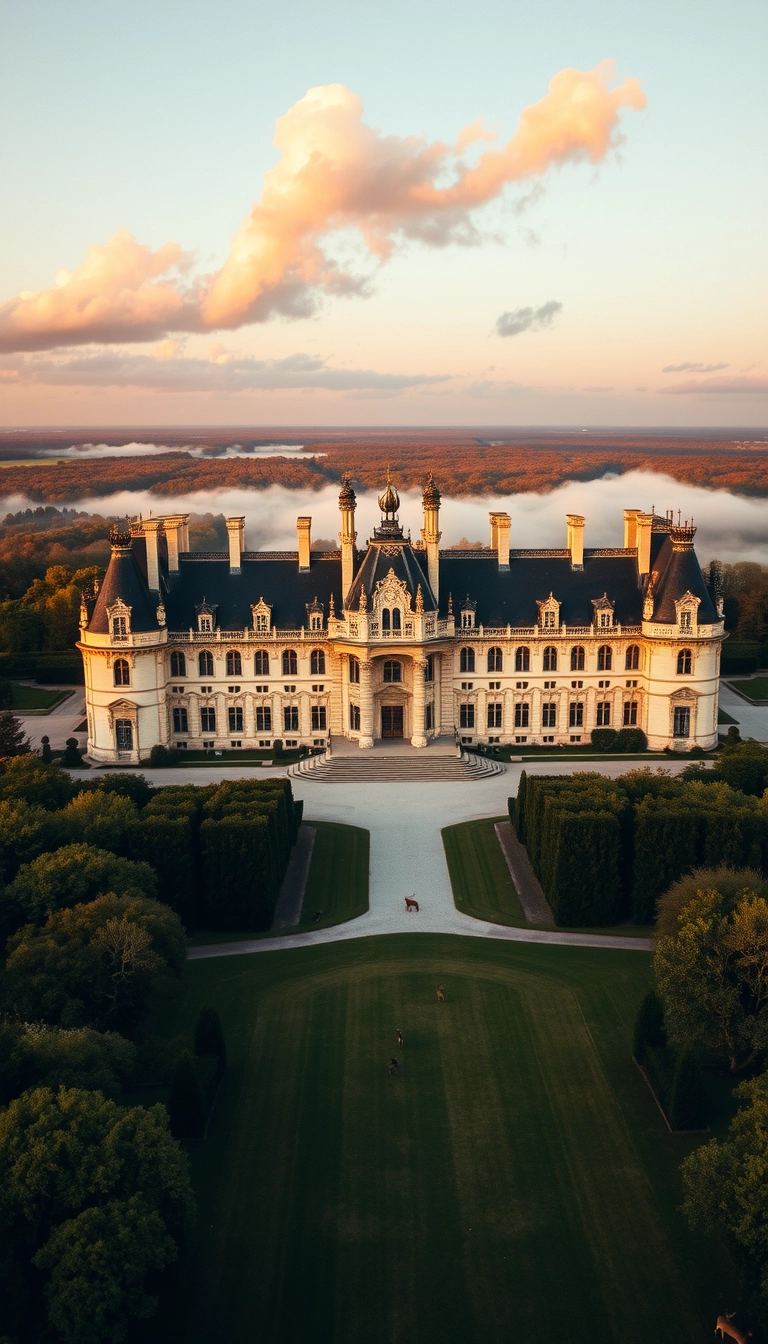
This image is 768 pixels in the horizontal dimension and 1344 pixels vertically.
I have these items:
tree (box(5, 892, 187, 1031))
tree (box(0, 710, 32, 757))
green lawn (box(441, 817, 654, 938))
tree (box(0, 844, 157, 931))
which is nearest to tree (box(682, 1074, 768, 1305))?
tree (box(5, 892, 187, 1031))

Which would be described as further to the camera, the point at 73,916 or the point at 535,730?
the point at 535,730

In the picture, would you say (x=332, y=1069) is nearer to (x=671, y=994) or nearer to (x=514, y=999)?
(x=514, y=999)

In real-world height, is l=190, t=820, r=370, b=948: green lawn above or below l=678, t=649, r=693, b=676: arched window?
below

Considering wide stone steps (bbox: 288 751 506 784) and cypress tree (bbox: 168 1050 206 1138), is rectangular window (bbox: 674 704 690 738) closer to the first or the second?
wide stone steps (bbox: 288 751 506 784)

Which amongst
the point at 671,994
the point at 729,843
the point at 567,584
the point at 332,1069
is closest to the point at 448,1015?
the point at 332,1069

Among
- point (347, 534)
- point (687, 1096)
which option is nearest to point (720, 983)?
point (687, 1096)
